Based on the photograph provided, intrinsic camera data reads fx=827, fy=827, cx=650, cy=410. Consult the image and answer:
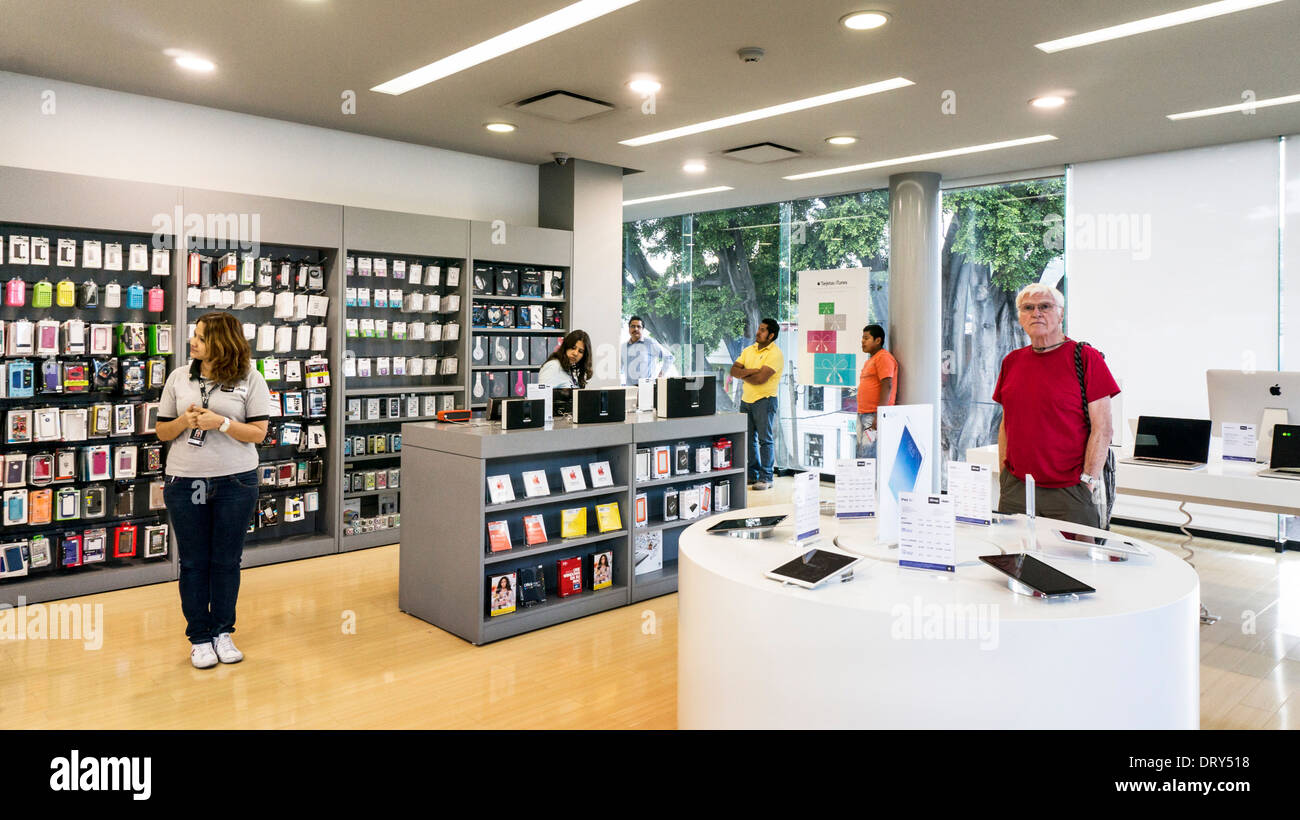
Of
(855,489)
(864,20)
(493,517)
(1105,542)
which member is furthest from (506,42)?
(1105,542)

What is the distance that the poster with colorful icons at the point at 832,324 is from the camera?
858 centimetres

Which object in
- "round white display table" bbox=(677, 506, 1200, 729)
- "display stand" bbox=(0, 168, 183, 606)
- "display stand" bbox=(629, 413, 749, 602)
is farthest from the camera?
"display stand" bbox=(629, 413, 749, 602)

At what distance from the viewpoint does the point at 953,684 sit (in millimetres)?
2002

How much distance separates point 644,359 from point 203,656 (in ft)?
24.3

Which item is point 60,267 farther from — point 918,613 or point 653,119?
point 918,613

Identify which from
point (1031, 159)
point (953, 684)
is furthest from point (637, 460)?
point (1031, 159)

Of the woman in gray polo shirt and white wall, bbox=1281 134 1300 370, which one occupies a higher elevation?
white wall, bbox=1281 134 1300 370

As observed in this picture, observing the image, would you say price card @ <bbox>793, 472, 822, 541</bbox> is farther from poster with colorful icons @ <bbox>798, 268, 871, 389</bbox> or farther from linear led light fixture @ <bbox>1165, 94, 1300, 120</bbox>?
poster with colorful icons @ <bbox>798, 268, 871, 389</bbox>

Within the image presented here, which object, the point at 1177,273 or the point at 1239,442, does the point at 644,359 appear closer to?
the point at 1177,273

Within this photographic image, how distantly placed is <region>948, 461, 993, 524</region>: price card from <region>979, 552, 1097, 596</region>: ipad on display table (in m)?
0.49

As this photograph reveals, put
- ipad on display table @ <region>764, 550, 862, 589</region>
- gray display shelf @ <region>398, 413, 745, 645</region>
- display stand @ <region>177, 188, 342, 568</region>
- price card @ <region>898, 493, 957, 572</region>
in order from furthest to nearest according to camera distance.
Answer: display stand @ <region>177, 188, 342, 568</region> < gray display shelf @ <region>398, 413, 745, 645</region> < price card @ <region>898, 493, 957, 572</region> < ipad on display table @ <region>764, 550, 862, 589</region>

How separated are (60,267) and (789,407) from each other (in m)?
6.99

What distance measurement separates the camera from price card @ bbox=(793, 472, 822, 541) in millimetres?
2676

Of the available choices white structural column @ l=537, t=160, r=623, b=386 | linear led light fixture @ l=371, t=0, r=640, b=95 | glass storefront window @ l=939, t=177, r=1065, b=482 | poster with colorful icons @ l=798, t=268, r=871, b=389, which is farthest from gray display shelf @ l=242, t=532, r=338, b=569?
glass storefront window @ l=939, t=177, r=1065, b=482
